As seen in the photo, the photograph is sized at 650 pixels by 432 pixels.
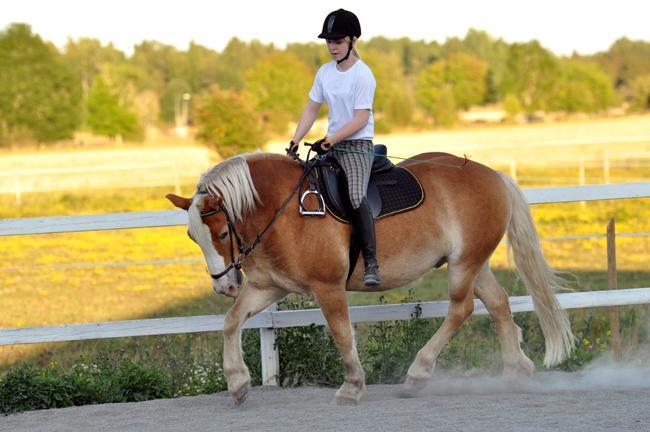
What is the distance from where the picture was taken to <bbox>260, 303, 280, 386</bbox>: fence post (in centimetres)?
648

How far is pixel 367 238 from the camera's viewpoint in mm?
5566

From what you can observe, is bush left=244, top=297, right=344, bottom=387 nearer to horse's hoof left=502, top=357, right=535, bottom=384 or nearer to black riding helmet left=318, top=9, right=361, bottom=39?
horse's hoof left=502, top=357, right=535, bottom=384

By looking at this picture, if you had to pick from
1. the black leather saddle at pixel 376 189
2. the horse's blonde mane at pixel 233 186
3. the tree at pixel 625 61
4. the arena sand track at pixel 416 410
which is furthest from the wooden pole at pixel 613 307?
the tree at pixel 625 61

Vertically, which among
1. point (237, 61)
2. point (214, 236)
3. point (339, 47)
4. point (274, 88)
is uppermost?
point (237, 61)

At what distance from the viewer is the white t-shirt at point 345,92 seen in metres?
5.60

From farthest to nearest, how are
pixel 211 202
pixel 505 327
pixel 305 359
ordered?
pixel 305 359
pixel 505 327
pixel 211 202

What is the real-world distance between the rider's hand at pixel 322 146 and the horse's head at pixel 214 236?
0.72 metres

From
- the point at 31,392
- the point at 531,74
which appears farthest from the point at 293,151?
the point at 531,74

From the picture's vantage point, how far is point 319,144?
18.6 ft

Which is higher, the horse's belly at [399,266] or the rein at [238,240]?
the rein at [238,240]

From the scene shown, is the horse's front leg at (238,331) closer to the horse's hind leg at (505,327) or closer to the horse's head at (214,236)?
the horse's head at (214,236)

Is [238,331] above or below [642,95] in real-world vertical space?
below

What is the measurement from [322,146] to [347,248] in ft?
2.07

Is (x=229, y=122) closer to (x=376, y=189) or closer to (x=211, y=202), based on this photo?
(x=376, y=189)
